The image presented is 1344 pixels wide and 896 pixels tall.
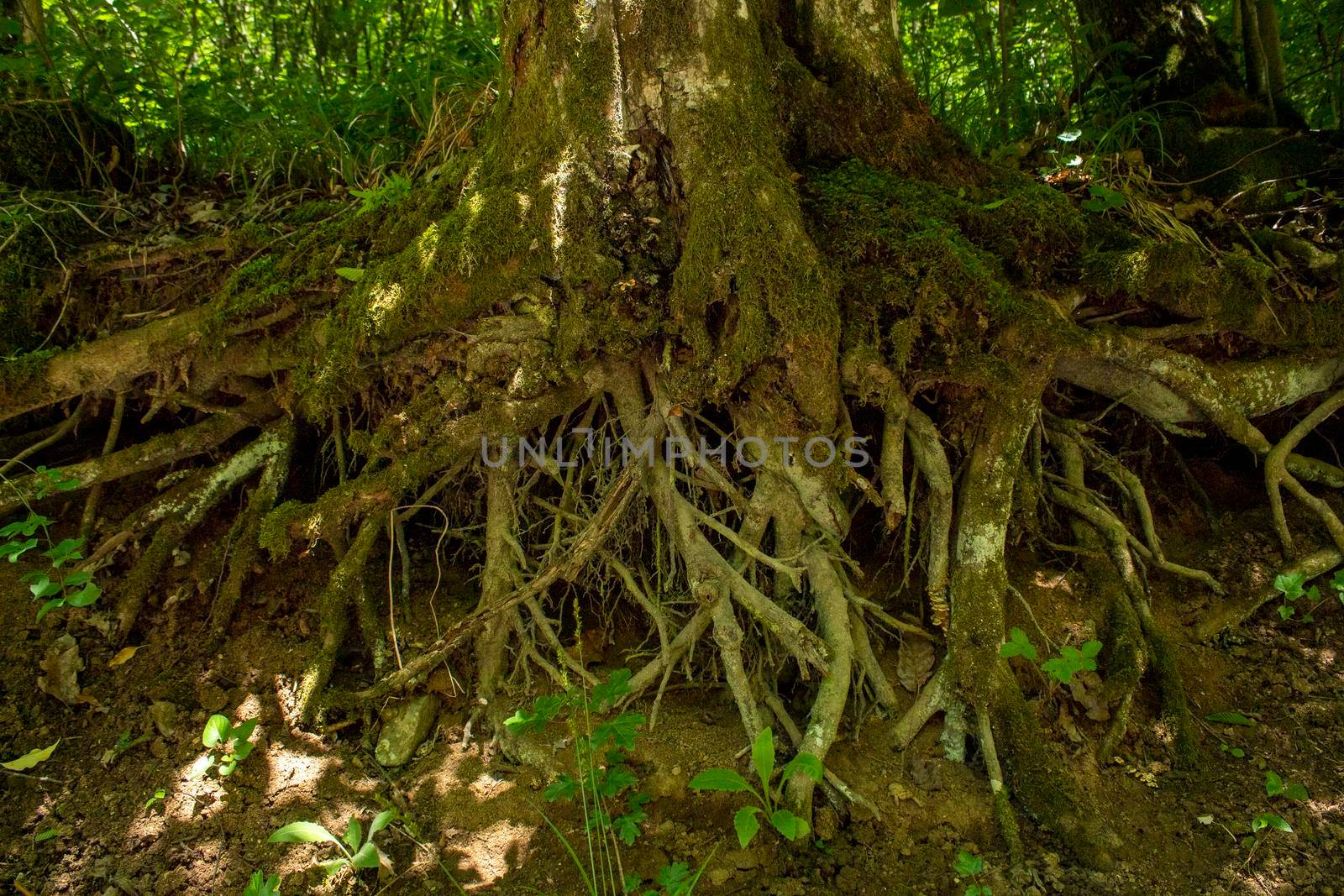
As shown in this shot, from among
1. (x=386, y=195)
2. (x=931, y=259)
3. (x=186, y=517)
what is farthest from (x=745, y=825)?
(x=386, y=195)

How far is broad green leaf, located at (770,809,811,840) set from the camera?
1.96 meters

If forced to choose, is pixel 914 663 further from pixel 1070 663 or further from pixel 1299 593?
pixel 1299 593

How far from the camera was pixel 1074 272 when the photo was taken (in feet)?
9.23

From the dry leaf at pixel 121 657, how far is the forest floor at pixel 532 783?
13 mm

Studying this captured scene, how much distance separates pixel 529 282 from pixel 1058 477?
221 centimetres

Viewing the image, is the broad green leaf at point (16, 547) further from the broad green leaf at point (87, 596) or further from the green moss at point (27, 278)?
the green moss at point (27, 278)

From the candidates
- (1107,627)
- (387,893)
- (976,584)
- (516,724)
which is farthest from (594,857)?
(1107,627)

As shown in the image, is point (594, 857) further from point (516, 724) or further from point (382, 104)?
point (382, 104)

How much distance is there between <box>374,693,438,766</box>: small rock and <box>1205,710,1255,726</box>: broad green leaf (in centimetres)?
280

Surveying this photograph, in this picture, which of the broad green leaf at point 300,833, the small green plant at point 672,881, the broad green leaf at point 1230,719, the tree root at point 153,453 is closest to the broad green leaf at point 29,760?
the tree root at point 153,453

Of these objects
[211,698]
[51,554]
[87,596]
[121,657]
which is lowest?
[211,698]

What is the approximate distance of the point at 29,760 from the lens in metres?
2.37

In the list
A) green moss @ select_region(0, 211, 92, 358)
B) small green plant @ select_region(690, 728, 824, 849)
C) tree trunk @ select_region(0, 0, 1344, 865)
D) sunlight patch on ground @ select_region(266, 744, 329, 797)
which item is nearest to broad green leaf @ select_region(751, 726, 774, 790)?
small green plant @ select_region(690, 728, 824, 849)

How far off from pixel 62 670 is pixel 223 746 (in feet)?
2.53
